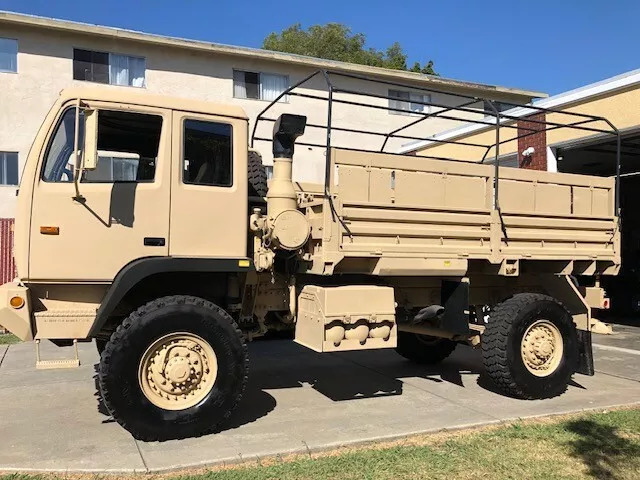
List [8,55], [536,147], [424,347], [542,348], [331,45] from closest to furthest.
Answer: [542,348] → [424,347] → [536,147] → [8,55] → [331,45]

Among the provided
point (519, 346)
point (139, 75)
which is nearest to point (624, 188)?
point (519, 346)

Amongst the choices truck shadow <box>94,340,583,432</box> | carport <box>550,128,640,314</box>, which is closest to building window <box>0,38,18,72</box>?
truck shadow <box>94,340,583,432</box>

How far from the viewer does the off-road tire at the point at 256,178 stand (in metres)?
5.88

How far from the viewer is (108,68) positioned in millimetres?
17859

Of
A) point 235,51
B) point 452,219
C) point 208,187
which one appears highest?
point 235,51

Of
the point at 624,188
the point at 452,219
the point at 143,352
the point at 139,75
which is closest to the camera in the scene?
the point at 143,352

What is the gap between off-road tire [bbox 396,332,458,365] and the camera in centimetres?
796

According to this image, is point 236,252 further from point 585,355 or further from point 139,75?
point 139,75

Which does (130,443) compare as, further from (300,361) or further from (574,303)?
(574,303)

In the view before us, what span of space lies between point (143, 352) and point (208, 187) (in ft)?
5.08

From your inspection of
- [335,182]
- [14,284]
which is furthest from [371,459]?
[14,284]

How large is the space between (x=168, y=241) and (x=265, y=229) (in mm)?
909

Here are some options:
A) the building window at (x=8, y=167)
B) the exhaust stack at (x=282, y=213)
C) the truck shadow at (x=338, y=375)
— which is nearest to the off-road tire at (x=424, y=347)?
the truck shadow at (x=338, y=375)

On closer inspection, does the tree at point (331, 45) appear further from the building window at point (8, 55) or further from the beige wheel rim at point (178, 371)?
the beige wheel rim at point (178, 371)
